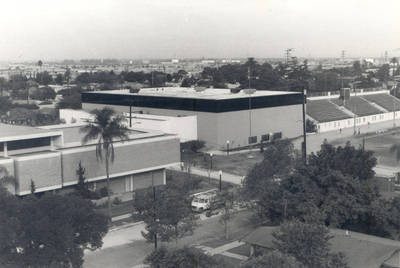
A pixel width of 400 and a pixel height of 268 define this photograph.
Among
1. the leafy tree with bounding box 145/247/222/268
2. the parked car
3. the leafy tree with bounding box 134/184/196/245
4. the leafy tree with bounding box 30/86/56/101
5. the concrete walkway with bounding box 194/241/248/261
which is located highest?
the leafy tree with bounding box 30/86/56/101

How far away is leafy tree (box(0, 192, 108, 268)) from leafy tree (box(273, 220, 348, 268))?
7.04 metres

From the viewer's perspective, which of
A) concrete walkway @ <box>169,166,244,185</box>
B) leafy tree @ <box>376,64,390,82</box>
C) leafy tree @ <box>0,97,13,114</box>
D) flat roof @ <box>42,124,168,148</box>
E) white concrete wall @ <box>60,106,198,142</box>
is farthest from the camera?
leafy tree @ <box>376,64,390,82</box>

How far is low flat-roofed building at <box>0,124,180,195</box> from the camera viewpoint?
28.9 meters

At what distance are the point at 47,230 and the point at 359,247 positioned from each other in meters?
11.4

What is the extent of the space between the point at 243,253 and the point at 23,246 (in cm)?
944

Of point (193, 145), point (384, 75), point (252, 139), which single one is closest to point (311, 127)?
point (252, 139)

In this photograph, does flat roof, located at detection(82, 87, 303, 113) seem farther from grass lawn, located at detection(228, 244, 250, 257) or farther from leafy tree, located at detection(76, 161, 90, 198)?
grass lawn, located at detection(228, 244, 250, 257)

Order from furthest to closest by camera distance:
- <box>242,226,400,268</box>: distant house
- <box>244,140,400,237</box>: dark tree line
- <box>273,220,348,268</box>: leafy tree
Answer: <box>244,140,400,237</box>: dark tree line < <box>242,226,400,268</box>: distant house < <box>273,220,348,268</box>: leafy tree

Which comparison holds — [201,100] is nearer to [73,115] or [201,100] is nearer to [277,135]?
[277,135]

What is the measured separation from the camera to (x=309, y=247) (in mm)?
17359

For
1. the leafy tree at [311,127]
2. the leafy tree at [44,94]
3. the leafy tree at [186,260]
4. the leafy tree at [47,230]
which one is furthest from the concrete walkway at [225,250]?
the leafy tree at [44,94]

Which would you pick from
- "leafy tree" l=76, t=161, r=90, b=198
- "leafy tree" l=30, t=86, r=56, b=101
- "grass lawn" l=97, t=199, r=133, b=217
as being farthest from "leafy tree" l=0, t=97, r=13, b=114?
"grass lawn" l=97, t=199, r=133, b=217

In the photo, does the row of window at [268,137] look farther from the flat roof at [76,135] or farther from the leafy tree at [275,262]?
the leafy tree at [275,262]

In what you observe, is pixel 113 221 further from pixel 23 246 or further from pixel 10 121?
pixel 10 121
